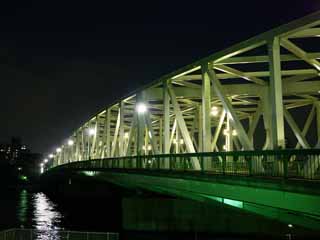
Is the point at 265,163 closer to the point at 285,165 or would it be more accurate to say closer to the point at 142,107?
the point at 285,165

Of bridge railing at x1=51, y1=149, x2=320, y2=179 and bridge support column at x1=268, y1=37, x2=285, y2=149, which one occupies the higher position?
bridge support column at x1=268, y1=37, x2=285, y2=149

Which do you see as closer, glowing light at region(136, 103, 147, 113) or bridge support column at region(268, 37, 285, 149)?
bridge support column at region(268, 37, 285, 149)

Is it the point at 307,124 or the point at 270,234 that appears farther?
the point at 307,124

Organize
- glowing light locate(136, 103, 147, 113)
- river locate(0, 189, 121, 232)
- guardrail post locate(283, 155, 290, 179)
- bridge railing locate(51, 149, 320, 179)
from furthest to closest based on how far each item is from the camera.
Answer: river locate(0, 189, 121, 232), glowing light locate(136, 103, 147, 113), guardrail post locate(283, 155, 290, 179), bridge railing locate(51, 149, 320, 179)

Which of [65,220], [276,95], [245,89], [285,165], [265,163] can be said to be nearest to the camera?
[285,165]

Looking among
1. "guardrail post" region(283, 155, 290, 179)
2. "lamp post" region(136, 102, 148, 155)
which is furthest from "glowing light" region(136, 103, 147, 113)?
"guardrail post" region(283, 155, 290, 179)

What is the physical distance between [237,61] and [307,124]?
2110cm

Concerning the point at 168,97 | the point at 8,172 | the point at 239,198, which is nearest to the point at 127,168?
the point at 168,97

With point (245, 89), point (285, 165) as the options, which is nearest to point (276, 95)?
point (285, 165)

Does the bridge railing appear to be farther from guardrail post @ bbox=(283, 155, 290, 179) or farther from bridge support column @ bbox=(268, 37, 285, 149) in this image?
bridge support column @ bbox=(268, 37, 285, 149)

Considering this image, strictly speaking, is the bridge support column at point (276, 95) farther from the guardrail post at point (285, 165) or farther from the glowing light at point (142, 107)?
the glowing light at point (142, 107)

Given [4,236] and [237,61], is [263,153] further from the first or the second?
[4,236]

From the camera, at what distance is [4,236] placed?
60.8 ft

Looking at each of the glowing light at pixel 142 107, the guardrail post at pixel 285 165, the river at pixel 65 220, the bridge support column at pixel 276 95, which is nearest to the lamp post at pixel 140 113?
the glowing light at pixel 142 107
